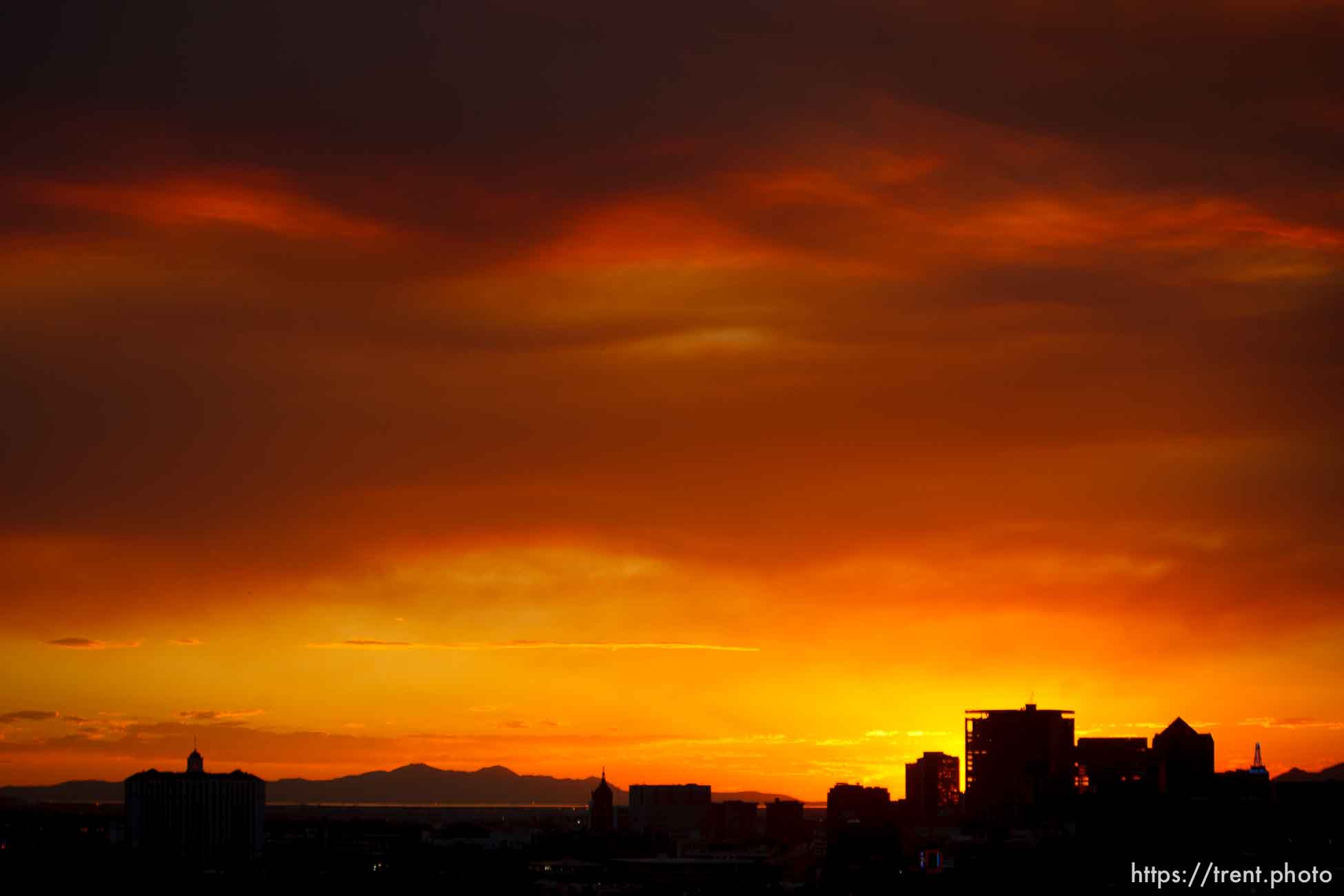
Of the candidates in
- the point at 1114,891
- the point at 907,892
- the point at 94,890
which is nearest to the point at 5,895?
the point at 94,890

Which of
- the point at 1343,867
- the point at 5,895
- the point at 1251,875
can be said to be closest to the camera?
the point at 1251,875

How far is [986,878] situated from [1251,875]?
46119mm

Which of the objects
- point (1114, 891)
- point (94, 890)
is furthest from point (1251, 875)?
point (94, 890)

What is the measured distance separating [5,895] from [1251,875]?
109 meters

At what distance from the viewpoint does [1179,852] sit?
19525cm

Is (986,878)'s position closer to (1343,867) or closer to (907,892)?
(907,892)

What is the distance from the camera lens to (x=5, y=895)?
618 feet

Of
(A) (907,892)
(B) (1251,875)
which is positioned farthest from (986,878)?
(B) (1251,875)

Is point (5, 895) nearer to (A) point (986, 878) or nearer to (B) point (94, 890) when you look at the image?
(B) point (94, 890)

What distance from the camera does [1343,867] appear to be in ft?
542

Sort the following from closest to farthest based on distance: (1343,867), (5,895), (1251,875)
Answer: (1251,875) → (1343,867) → (5,895)

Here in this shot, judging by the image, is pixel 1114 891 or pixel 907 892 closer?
pixel 1114 891

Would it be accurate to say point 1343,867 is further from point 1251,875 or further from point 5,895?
point 5,895

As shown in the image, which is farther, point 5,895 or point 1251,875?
point 5,895
